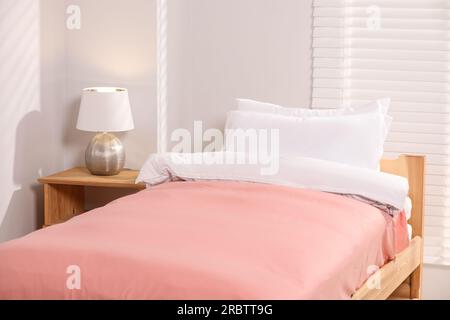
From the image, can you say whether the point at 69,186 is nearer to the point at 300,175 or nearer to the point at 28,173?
the point at 28,173

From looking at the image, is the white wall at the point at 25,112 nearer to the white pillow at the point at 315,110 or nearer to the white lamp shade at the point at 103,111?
the white lamp shade at the point at 103,111

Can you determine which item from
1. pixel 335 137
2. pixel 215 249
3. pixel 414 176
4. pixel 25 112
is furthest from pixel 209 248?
pixel 25 112

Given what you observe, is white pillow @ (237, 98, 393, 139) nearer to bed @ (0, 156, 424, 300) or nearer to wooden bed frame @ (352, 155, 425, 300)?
wooden bed frame @ (352, 155, 425, 300)

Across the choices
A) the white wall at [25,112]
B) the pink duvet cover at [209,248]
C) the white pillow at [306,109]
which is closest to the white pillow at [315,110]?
the white pillow at [306,109]

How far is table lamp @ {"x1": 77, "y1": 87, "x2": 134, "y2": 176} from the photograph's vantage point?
4.54m

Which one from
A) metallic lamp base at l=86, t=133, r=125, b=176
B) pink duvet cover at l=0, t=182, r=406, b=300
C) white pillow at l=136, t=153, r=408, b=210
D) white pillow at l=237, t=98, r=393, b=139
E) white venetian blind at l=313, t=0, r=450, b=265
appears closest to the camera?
pink duvet cover at l=0, t=182, r=406, b=300

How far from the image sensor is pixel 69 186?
15.7ft

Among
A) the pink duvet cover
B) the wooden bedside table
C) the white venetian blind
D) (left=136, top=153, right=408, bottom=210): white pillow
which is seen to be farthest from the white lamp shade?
the white venetian blind

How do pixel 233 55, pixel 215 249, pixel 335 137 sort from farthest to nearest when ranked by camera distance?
1. pixel 233 55
2. pixel 335 137
3. pixel 215 249

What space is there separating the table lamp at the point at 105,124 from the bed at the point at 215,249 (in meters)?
0.74

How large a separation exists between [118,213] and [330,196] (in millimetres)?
895

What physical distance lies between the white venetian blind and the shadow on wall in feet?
4.72

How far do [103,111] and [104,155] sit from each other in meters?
0.23
